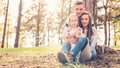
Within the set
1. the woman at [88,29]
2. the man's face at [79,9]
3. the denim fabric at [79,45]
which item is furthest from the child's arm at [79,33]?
the man's face at [79,9]

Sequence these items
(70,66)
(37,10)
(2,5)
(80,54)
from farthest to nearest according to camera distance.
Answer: (37,10) → (2,5) → (80,54) → (70,66)

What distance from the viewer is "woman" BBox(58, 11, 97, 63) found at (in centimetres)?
572

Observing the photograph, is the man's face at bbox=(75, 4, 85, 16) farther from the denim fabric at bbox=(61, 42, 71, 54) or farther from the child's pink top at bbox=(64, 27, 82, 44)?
the denim fabric at bbox=(61, 42, 71, 54)

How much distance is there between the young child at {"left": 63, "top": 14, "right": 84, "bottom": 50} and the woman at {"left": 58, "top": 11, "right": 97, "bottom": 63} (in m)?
0.13

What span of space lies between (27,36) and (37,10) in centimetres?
1481

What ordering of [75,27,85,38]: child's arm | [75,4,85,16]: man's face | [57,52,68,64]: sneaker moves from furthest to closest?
[75,4,85,16]: man's face < [75,27,85,38]: child's arm < [57,52,68,64]: sneaker

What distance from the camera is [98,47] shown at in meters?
7.97

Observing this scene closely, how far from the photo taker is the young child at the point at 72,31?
231 inches

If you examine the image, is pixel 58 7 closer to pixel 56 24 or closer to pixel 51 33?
pixel 56 24

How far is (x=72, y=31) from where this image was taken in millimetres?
5957

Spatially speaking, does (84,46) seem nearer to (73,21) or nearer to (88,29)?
(88,29)

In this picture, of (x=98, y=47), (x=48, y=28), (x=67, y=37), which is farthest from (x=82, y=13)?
(x=48, y=28)

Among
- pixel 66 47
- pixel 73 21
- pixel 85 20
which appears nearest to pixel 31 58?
pixel 66 47

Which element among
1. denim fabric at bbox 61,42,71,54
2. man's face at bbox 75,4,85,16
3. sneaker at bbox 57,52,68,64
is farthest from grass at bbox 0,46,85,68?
man's face at bbox 75,4,85,16
